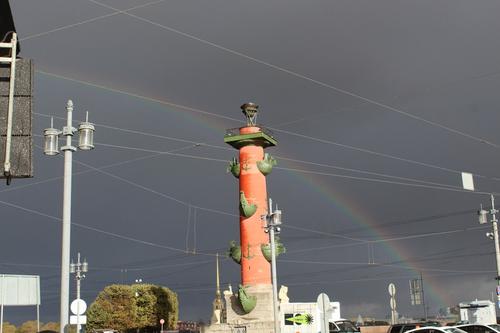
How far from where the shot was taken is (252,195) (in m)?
52.2

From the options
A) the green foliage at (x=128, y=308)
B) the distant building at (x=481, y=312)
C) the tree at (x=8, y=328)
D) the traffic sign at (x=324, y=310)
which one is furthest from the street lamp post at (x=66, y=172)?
the tree at (x=8, y=328)

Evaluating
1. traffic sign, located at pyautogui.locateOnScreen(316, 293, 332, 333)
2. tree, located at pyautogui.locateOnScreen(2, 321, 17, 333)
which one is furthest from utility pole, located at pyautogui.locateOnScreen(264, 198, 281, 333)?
tree, located at pyautogui.locateOnScreen(2, 321, 17, 333)

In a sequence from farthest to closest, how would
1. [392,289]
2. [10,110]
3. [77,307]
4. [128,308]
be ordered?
[128,308]
[392,289]
[77,307]
[10,110]

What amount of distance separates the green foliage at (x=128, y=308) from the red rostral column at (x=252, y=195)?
3429cm

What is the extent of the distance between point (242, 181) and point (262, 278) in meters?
8.40

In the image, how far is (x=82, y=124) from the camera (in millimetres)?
16562

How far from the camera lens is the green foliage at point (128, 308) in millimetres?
A: 80250

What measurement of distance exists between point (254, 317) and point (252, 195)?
1009cm

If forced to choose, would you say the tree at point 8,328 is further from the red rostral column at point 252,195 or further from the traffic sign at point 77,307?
the traffic sign at point 77,307

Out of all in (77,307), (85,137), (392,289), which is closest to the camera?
(85,137)

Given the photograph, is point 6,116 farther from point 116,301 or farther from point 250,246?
point 116,301

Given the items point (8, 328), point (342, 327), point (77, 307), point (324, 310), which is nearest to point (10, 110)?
point (324, 310)

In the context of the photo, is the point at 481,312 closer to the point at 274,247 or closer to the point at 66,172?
the point at 274,247

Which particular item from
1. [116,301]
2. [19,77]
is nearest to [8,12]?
[19,77]
